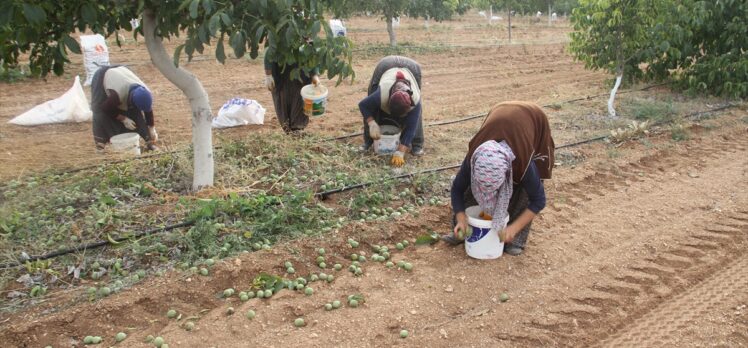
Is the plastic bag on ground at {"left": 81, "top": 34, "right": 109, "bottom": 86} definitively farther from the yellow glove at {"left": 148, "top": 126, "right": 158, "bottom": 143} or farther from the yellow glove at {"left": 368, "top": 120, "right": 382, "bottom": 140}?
the yellow glove at {"left": 368, "top": 120, "right": 382, "bottom": 140}

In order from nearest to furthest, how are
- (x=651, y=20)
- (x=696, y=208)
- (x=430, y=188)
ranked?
(x=696, y=208)
(x=430, y=188)
(x=651, y=20)

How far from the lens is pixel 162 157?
506 cm

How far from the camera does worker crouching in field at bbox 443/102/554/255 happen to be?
3262 mm

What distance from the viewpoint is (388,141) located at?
18.1 feet

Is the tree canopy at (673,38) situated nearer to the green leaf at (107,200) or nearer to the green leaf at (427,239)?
the green leaf at (427,239)

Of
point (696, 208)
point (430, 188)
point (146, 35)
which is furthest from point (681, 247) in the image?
point (146, 35)

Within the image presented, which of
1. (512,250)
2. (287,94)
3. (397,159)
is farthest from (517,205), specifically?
(287,94)

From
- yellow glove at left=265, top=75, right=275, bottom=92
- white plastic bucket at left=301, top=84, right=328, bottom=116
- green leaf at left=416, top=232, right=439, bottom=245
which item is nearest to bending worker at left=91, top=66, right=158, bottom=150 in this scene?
yellow glove at left=265, top=75, right=275, bottom=92

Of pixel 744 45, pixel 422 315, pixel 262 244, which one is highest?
pixel 744 45

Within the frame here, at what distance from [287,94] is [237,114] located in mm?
1336

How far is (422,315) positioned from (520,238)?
98cm

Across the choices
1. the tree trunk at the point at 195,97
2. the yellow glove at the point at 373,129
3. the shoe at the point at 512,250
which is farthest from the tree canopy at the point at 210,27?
the shoe at the point at 512,250

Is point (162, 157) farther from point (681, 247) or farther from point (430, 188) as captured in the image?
point (681, 247)

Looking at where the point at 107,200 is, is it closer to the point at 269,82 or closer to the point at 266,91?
the point at 269,82
